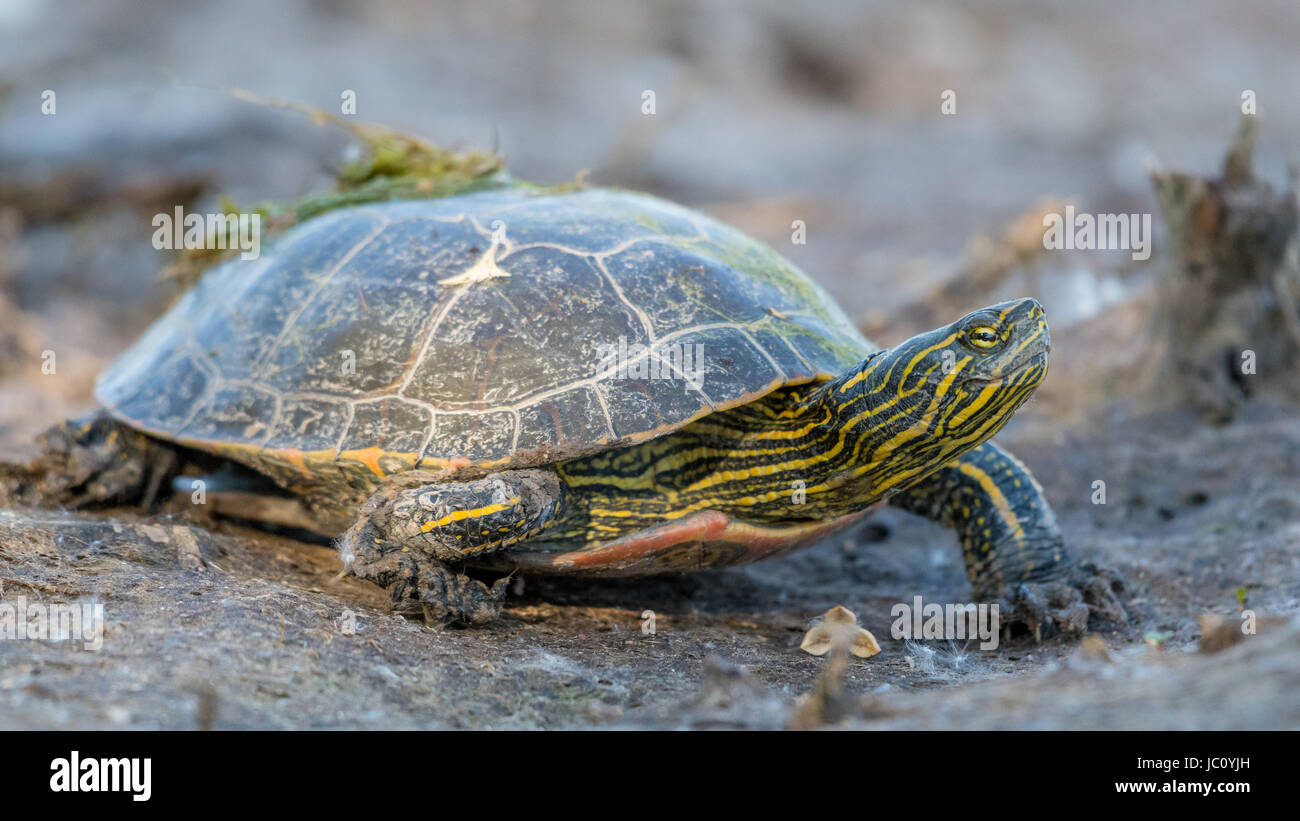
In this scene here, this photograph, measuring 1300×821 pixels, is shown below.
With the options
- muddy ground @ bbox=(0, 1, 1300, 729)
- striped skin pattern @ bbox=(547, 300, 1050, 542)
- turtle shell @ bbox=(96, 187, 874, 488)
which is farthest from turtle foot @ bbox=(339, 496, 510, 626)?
striped skin pattern @ bbox=(547, 300, 1050, 542)

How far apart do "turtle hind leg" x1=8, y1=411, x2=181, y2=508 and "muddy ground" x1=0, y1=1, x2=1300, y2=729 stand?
0.44 m

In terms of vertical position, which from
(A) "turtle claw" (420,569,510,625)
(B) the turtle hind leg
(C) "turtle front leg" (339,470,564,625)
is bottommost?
(A) "turtle claw" (420,569,510,625)

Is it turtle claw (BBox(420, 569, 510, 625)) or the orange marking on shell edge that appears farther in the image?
the orange marking on shell edge

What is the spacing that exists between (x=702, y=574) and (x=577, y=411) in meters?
1.80

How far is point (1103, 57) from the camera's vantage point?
2711cm

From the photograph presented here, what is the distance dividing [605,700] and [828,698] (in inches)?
41.6

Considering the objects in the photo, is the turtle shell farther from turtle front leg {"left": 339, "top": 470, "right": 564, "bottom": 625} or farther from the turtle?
turtle front leg {"left": 339, "top": 470, "right": 564, "bottom": 625}

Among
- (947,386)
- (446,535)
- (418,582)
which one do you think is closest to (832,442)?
(947,386)

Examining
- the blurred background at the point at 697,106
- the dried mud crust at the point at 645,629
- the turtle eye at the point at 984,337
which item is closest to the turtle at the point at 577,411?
the turtle eye at the point at 984,337

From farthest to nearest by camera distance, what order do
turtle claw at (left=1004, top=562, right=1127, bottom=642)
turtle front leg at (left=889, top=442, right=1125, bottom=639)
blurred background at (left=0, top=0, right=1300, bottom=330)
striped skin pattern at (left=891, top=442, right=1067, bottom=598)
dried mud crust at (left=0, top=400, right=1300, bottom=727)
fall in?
blurred background at (left=0, top=0, right=1300, bottom=330)
striped skin pattern at (left=891, top=442, right=1067, bottom=598)
turtle front leg at (left=889, top=442, right=1125, bottom=639)
turtle claw at (left=1004, top=562, right=1127, bottom=642)
dried mud crust at (left=0, top=400, right=1300, bottom=727)

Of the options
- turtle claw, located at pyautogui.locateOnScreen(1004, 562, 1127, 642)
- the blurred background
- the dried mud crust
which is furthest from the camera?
the blurred background

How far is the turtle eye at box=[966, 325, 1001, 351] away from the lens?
4.09 meters
